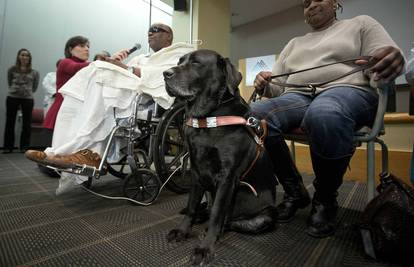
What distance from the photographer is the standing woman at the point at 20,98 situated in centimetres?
382

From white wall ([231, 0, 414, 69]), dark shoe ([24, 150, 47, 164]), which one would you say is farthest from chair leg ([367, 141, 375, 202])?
white wall ([231, 0, 414, 69])

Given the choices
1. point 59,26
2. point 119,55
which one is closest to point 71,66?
point 119,55

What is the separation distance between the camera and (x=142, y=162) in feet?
5.48

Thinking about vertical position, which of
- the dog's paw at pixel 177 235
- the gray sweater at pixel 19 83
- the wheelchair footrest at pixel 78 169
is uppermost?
the gray sweater at pixel 19 83

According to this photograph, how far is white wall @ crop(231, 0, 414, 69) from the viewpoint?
11.2 ft

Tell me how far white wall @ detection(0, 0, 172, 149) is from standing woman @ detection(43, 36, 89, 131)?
2.96 meters

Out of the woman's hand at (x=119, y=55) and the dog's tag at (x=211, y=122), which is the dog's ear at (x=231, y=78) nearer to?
the dog's tag at (x=211, y=122)

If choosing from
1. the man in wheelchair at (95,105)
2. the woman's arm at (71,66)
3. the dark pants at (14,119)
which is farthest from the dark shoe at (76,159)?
the dark pants at (14,119)

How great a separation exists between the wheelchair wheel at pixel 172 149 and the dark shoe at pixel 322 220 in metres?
0.80

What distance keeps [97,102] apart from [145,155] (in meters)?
0.47

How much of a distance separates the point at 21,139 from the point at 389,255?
183 inches

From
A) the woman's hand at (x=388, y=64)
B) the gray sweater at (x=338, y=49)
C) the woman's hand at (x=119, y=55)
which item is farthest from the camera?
the woman's hand at (x=119, y=55)

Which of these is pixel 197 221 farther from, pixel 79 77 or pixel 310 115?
pixel 79 77

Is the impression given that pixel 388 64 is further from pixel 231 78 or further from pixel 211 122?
pixel 211 122
